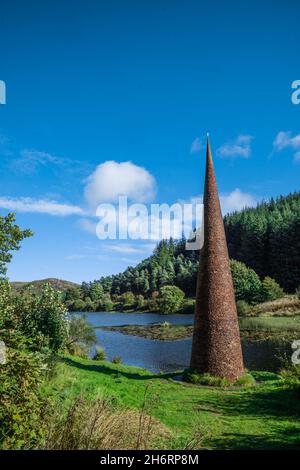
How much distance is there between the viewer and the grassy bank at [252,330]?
3709cm

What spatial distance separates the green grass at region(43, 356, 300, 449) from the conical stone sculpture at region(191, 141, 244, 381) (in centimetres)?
111

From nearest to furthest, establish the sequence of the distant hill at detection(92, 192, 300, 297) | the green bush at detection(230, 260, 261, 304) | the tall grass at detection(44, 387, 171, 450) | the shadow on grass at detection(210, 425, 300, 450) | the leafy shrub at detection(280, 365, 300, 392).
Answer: the tall grass at detection(44, 387, 171, 450)
the shadow on grass at detection(210, 425, 300, 450)
the leafy shrub at detection(280, 365, 300, 392)
the green bush at detection(230, 260, 261, 304)
the distant hill at detection(92, 192, 300, 297)

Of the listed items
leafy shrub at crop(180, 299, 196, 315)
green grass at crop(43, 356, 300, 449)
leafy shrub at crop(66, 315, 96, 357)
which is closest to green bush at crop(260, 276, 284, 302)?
leafy shrub at crop(180, 299, 196, 315)

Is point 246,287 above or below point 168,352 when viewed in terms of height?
above

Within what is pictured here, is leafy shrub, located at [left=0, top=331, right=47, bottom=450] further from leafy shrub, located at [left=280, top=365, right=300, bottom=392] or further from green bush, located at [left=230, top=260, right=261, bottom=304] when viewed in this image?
green bush, located at [left=230, top=260, right=261, bottom=304]

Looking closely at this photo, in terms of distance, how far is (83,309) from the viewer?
11281cm

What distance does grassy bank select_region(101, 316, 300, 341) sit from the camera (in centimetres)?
3709

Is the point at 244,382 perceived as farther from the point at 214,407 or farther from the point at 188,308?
the point at 188,308

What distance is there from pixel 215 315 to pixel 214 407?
14.3 ft

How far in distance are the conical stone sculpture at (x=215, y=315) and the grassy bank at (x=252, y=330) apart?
20.6 metres

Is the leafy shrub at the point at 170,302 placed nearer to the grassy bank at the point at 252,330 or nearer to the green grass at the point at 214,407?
the grassy bank at the point at 252,330

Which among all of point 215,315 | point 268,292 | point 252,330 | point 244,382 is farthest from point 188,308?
point 244,382

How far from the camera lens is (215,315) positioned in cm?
1519
